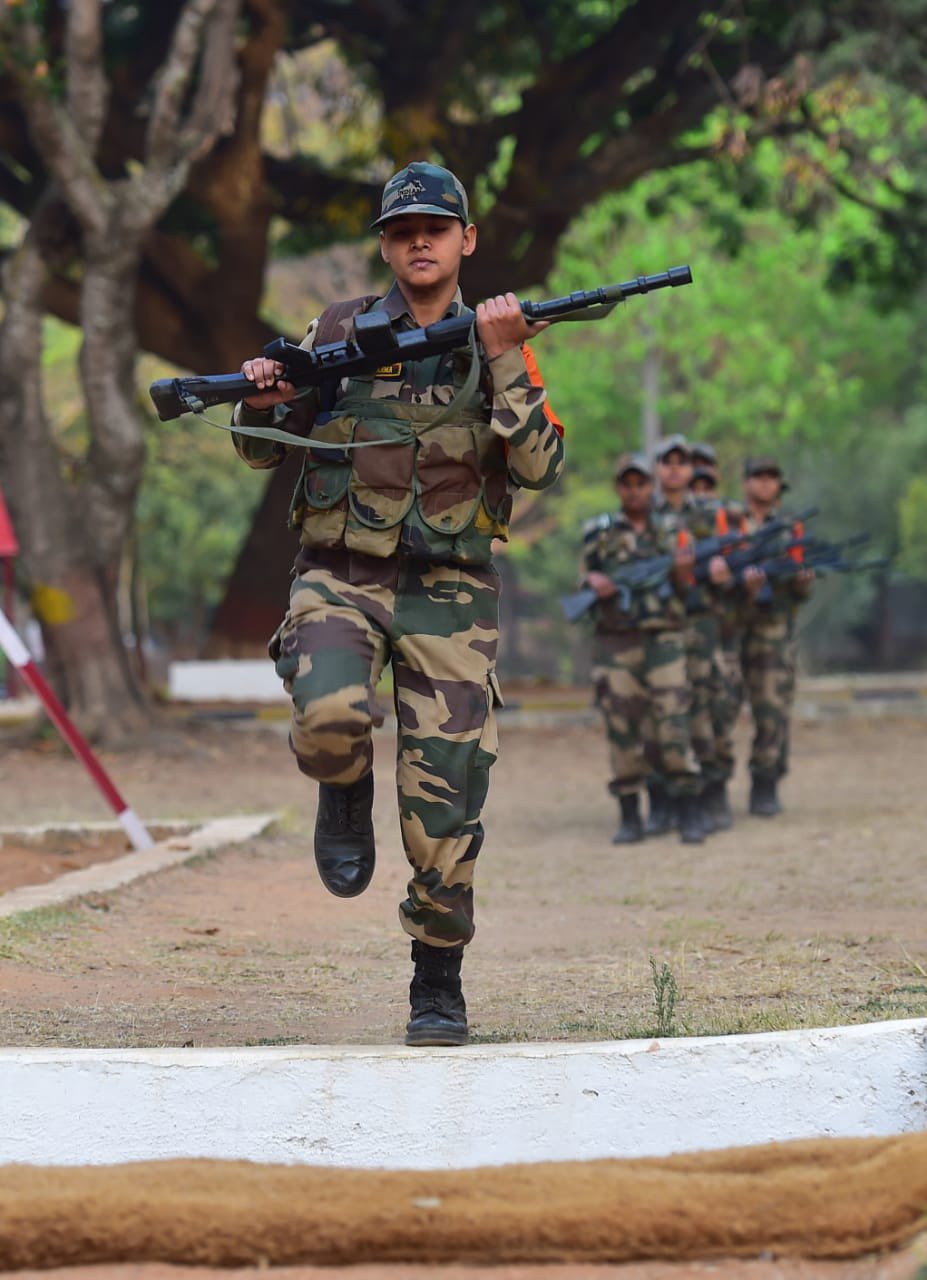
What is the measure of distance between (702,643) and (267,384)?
677cm

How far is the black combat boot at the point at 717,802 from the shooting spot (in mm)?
11219

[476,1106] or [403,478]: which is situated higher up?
[403,478]

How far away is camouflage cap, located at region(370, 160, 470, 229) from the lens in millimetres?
4652

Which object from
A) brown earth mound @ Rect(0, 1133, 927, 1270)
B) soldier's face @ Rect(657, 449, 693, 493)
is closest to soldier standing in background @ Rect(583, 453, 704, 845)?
soldier's face @ Rect(657, 449, 693, 493)

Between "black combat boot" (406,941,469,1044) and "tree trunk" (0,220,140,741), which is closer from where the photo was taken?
"black combat boot" (406,941,469,1044)

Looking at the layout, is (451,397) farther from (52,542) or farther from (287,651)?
(52,542)

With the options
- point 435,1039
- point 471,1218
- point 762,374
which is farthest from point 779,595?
point 762,374

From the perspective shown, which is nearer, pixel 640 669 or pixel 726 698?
pixel 640 669

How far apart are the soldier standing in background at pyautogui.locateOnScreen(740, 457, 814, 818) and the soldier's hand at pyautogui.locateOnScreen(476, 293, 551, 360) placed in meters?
6.73

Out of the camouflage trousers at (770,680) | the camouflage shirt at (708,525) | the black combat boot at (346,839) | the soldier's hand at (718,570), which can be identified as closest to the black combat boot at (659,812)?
the camouflage trousers at (770,680)

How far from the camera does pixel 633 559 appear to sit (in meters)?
10.3

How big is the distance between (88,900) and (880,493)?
104ft

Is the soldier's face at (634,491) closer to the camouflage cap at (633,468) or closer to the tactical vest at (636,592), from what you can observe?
the camouflage cap at (633,468)

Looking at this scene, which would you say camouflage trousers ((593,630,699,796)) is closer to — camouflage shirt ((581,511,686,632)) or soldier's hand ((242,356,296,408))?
camouflage shirt ((581,511,686,632))
